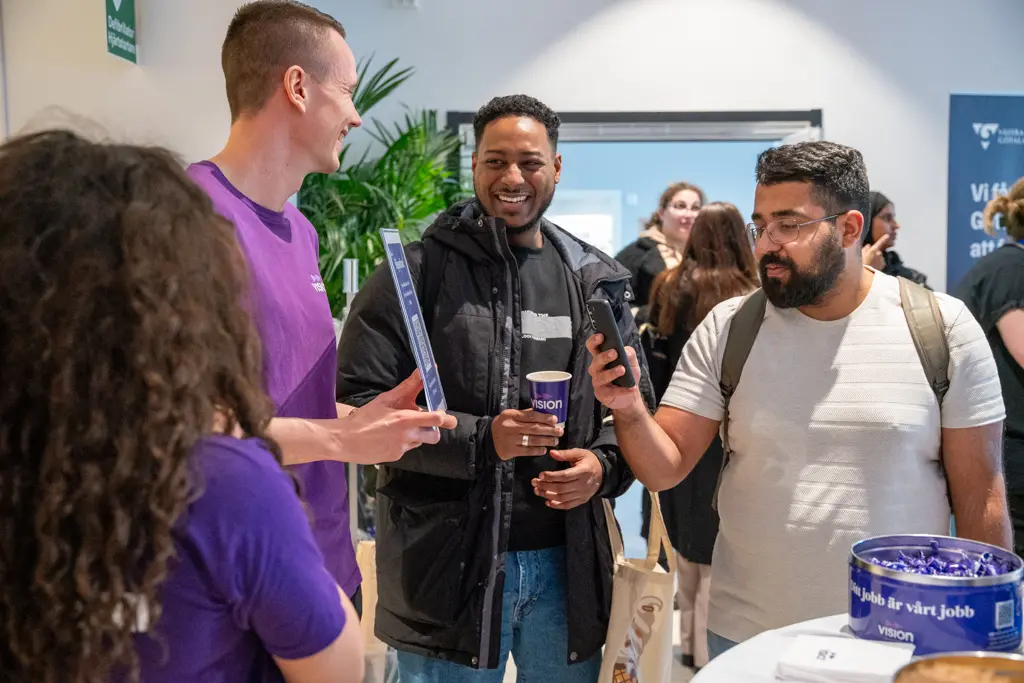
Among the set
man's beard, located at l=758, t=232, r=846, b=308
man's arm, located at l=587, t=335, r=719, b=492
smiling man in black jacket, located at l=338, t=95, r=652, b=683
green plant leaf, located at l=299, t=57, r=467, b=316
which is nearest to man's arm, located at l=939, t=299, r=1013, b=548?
man's beard, located at l=758, t=232, r=846, b=308

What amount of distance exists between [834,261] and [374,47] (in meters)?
5.11

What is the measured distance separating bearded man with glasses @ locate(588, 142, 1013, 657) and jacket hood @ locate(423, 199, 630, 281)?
1.05 ft

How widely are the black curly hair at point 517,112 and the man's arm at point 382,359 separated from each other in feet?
1.29

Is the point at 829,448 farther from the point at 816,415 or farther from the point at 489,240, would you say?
the point at 489,240

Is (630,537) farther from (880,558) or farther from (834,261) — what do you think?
(880,558)

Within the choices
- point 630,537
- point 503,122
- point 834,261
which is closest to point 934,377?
point 834,261

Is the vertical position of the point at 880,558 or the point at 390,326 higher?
the point at 390,326

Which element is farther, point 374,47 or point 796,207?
point 374,47

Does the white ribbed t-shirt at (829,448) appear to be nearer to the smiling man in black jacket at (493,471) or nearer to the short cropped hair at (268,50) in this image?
the smiling man in black jacket at (493,471)

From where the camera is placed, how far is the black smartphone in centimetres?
183

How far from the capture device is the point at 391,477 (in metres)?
2.18

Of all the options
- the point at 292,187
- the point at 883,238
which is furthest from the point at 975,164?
the point at 292,187

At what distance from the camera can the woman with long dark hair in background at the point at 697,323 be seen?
394 cm

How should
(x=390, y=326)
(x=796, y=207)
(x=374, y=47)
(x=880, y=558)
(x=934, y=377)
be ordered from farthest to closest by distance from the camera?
(x=374, y=47)
(x=390, y=326)
(x=796, y=207)
(x=934, y=377)
(x=880, y=558)
